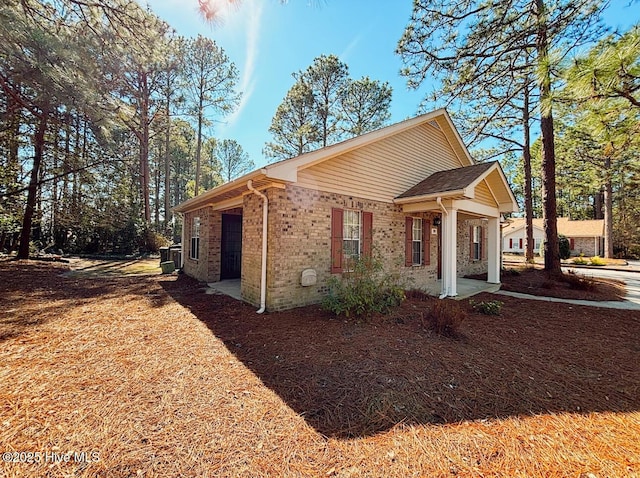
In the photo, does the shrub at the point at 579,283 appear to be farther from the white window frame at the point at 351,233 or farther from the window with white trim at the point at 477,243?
the white window frame at the point at 351,233

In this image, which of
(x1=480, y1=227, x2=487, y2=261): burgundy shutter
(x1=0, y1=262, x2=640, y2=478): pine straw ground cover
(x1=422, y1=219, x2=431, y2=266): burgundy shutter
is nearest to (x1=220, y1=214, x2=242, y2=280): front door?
(x1=0, y1=262, x2=640, y2=478): pine straw ground cover

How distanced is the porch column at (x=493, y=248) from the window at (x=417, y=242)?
247 centimetres

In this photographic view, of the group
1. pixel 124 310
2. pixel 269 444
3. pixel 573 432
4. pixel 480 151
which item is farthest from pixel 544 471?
pixel 480 151

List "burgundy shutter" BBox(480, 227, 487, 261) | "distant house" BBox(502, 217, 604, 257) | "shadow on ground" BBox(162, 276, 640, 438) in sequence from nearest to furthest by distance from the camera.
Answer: "shadow on ground" BBox(162, 276, 640, 438) → "burgundy shutter" BBox(480, 227, 487, 261) → "distant house" BBox(502, 217, 604, 257)

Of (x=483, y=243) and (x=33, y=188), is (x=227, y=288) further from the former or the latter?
(x=33, y=188)

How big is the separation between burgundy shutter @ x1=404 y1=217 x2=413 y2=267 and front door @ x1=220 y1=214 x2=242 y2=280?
5.86 m

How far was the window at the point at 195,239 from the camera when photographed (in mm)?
10258

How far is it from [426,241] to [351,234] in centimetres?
338

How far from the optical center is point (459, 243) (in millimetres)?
11156

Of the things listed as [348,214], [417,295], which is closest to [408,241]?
[417,295]

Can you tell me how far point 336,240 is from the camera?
6738 mm

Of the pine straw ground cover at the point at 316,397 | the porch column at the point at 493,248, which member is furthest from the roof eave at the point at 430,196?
the porch column at the point at 493,248

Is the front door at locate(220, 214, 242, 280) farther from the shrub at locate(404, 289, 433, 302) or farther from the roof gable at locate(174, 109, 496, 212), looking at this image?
the shrub at locate(404, 289, 433, 302)

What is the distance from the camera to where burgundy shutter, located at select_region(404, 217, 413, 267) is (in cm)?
851
